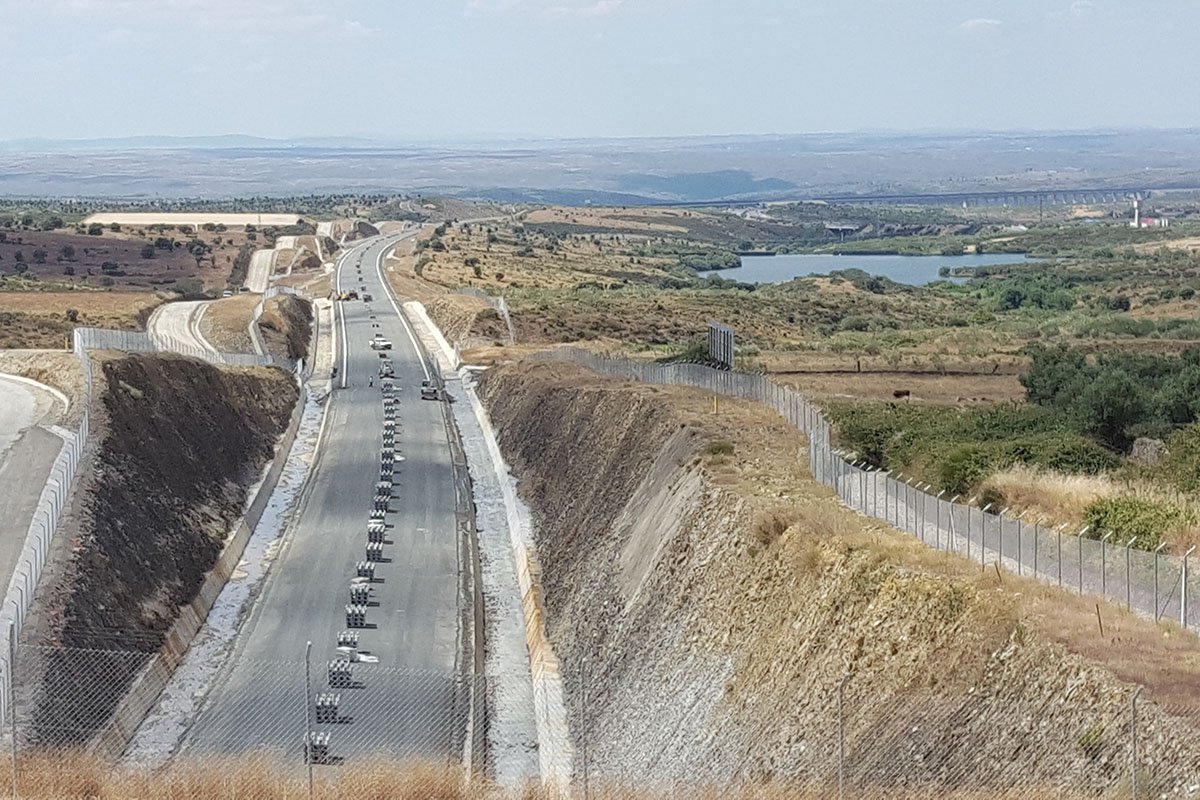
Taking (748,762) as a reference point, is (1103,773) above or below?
above

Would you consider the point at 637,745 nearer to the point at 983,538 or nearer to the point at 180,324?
the point at 983,538

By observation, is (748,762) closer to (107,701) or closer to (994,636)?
(994,636)

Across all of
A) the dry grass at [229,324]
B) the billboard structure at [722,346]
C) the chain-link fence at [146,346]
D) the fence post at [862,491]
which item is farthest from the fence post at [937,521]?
the dry grass at [229,324]

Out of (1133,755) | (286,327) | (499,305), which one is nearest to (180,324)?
(286,327)

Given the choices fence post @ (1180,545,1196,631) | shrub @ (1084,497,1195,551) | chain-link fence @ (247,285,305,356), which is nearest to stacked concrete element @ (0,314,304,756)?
fence post @ (1180,545,1196,631)

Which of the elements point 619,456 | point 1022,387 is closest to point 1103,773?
point 619,456

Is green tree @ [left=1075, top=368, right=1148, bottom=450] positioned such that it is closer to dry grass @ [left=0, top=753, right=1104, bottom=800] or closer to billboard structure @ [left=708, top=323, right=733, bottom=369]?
billboard structure @ [left=708, top=323, right=733, bottom=369]

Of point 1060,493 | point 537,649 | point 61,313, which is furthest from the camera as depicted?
point 61,313
